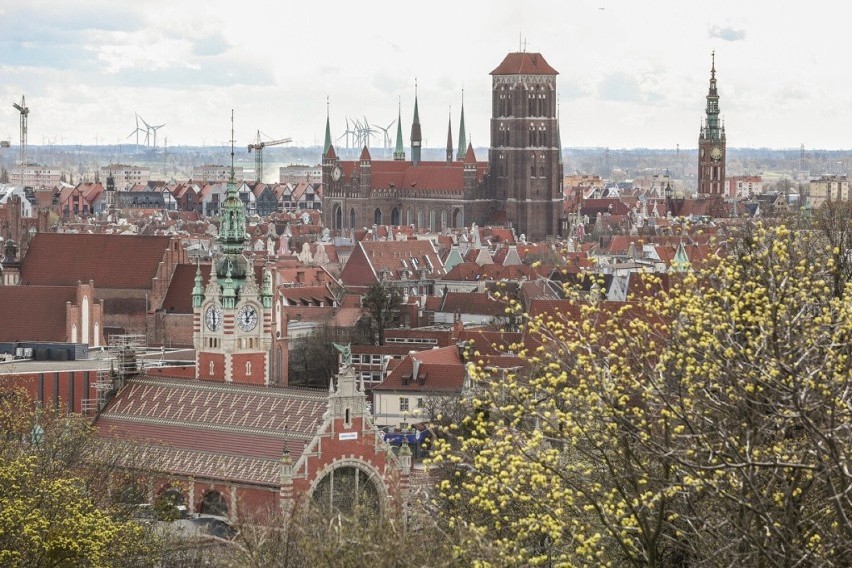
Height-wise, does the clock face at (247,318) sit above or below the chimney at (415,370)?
above

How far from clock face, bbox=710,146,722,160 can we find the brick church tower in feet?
67.8

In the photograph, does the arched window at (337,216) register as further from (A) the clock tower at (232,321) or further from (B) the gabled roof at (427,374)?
(A) the clock tower at (232,321)

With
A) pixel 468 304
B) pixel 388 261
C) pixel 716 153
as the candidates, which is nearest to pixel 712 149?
pixel 716 153

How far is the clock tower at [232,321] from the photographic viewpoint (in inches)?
2451

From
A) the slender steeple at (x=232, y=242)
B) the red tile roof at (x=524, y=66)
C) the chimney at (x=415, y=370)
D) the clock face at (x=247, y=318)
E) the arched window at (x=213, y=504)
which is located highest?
the red tile roof at (x=524, y=66)

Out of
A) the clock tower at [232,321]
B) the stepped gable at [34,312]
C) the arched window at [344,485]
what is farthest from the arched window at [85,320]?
the arched window at [344,485]

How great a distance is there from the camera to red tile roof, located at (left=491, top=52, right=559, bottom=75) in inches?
6417

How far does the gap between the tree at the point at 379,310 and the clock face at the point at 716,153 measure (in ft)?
298

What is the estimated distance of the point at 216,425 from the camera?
51.5 m

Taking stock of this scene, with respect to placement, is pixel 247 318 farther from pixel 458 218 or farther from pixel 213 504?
pixel 458 218

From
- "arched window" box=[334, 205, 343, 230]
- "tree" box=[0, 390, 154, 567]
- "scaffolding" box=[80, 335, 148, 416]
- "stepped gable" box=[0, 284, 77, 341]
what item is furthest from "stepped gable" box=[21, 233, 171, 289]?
"arched window" box=[334, 205, 343, 230]

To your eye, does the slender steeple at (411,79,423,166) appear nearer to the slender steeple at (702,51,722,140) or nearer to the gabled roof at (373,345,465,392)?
the slender steeple at (702,51,722,140)

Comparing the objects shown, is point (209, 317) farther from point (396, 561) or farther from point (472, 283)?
point (472, 283)

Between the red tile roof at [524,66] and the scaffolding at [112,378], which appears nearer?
the scaffolding at [112,378]
